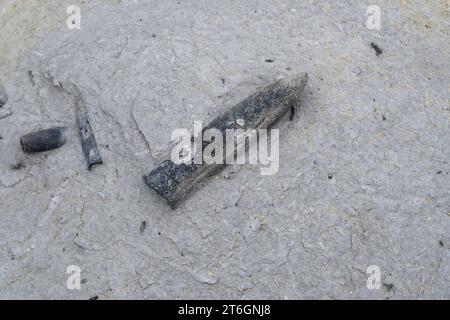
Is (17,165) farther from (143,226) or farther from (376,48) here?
(376,48)

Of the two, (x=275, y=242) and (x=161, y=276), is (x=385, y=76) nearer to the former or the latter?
(x=275, y=242)

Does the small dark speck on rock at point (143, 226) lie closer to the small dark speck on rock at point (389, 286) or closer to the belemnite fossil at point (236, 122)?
the belemnite fossil at point (236, 122)

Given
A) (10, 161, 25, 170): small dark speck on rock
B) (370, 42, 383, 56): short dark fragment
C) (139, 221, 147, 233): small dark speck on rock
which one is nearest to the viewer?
(139, 221, 147, 233): small dark speck on rock

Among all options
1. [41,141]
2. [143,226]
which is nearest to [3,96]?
[41,141]

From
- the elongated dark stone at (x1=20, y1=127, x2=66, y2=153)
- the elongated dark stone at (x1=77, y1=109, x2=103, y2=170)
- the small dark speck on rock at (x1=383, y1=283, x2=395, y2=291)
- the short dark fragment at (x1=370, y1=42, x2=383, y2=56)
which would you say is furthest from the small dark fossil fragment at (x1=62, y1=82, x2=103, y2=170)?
the short dark fragment at (x1=370, y1=42, x2=383, y2=56)

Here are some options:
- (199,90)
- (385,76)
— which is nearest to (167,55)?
(199,90)

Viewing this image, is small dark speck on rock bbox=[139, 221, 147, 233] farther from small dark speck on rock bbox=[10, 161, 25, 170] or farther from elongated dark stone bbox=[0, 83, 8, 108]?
elongated dark stone bbox=[0, 83, 8, 108]
